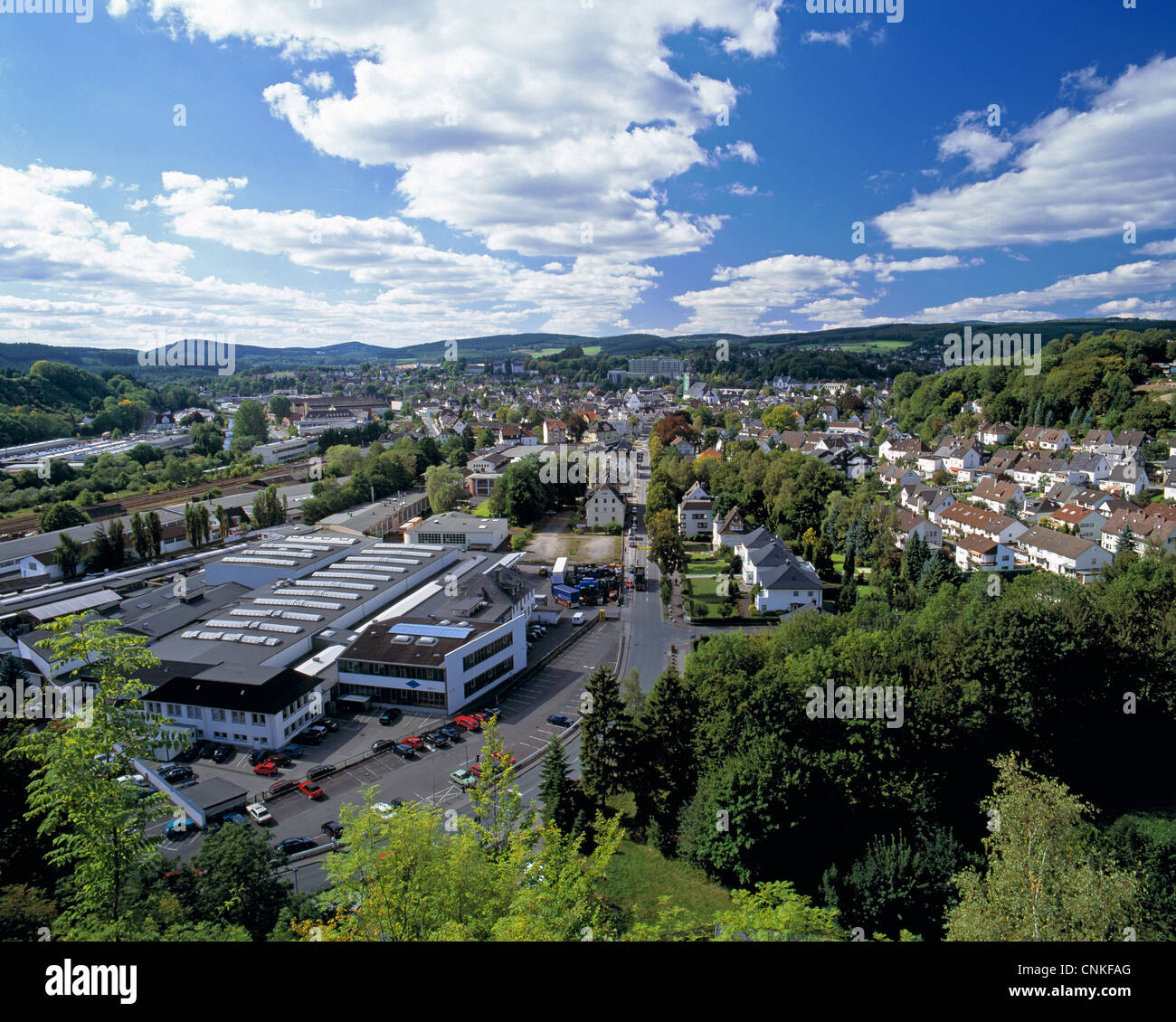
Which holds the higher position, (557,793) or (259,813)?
(557,793)

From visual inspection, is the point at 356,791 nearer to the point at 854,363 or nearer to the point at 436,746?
the point at 436,746

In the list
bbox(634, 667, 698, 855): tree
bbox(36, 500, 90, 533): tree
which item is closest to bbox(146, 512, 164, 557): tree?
bbox(36, 500, 90, 533): tree

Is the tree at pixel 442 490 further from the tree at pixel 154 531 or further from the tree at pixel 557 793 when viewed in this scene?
the tree at pixel 557 793

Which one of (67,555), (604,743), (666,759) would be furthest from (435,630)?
(67,555)

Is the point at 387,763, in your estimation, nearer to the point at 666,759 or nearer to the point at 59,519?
the point at 666,759

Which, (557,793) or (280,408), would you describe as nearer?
(557,793)

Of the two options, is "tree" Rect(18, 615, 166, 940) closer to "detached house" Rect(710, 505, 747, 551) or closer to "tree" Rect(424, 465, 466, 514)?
"detached house" Rect(710, 505, 747, 551)

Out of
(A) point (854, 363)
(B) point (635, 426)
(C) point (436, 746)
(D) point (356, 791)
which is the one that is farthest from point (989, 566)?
(A) point (854, 363)
